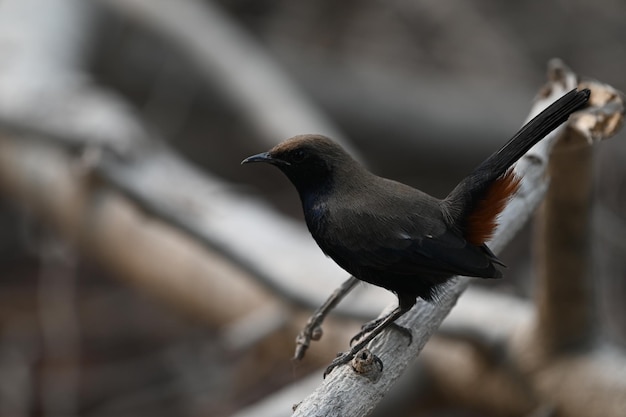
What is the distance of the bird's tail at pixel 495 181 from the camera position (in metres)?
2.31

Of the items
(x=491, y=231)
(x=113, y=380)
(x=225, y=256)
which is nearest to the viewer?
(x=491, y=231)

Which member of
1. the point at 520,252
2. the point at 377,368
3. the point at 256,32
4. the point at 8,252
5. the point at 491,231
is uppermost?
the point at 256,32

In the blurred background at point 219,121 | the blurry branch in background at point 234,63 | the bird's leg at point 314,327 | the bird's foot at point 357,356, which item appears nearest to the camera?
the bird's foot at point 357,356

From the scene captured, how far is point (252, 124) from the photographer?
6.62 meters

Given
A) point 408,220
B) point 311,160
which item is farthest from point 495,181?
point 311,160

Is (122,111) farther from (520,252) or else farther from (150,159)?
(520,252)

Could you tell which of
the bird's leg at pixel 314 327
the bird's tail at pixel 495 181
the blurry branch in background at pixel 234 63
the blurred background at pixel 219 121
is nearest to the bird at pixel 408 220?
the bird's tail at pixel 495 181

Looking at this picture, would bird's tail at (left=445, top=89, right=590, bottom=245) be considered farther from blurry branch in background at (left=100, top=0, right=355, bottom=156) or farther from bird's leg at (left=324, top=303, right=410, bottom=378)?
blurry branch in background at (left=100, top=0, right=355, bottom=156)

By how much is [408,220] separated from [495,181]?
0.83 ft

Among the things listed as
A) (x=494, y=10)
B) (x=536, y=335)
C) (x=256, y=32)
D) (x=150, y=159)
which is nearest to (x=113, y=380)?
(x=150, y=159)

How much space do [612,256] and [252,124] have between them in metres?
2.76

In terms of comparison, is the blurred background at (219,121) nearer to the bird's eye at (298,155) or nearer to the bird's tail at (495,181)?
the bird's eye at (298,155)

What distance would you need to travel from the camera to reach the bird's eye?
8.42 ft

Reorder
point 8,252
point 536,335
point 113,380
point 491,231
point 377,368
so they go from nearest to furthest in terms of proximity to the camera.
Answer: point 377,368
point 491,231
point 536,335
point 113,380
point 8,252
